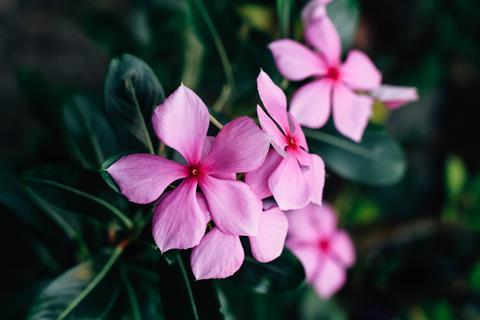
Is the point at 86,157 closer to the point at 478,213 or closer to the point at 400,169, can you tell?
the point at 400,169

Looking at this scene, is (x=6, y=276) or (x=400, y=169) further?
(x=6, y=276)

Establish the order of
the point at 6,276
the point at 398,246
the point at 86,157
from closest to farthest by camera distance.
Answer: the point at 86,157, the point at 6,276, the point at 398,246

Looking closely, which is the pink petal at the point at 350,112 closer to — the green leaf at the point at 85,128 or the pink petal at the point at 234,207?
the pink petal at the point at 234,207

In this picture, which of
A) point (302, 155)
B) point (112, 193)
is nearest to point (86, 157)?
point (112, 193)

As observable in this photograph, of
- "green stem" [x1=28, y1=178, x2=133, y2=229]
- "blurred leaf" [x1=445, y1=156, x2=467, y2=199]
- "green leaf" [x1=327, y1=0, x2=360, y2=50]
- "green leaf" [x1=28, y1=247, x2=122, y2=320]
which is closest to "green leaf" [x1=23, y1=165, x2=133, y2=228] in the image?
"green stem" [x1=28, y1=178, x2=133, y2=229]

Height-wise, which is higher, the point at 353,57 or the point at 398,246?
the point at 353,57

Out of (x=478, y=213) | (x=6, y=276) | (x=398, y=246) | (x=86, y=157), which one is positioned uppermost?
(x=86, y=157)

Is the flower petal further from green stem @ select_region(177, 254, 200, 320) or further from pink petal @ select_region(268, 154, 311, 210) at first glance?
green stem @ select_region(177, 254, 200, 320)

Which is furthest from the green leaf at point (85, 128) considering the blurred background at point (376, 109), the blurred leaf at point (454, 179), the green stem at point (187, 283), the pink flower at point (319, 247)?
the blurred leaf at point (454, 179)
